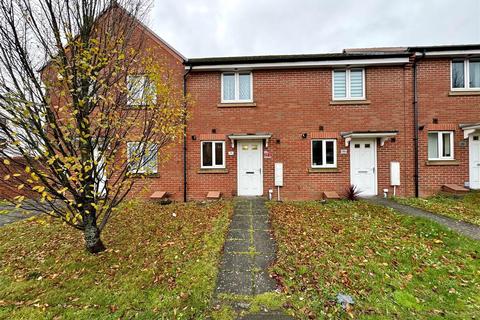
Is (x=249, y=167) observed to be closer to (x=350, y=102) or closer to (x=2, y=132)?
(x=350, y=102)

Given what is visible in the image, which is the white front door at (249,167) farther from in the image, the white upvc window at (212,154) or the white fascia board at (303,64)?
the white fascia board at (303,64)

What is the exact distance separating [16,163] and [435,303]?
6885 millimetres

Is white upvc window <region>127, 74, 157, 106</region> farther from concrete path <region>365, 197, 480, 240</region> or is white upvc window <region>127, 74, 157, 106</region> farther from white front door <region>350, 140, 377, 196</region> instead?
white front door <region>350, 140, 377, 196</region>

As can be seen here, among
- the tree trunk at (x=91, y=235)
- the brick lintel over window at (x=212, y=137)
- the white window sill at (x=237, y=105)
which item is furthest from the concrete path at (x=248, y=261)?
the white window sill at (x=237, y=105)

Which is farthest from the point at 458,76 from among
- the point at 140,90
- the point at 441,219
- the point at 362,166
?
the point at 140,90

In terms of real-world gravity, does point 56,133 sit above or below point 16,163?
above

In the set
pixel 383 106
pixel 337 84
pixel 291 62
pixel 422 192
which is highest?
pixel 291 62

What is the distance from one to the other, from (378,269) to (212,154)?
7.31 metres

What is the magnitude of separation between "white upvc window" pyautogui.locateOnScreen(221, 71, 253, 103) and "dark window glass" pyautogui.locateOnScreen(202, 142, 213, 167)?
2096mm

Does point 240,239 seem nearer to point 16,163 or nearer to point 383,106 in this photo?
point 16,163

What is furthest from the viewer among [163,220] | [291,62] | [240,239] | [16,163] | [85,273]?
[291,62]

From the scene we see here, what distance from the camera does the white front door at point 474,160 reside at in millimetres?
9320

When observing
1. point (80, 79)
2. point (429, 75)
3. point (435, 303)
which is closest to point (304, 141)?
point (429, 75)

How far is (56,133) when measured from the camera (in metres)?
3.86
